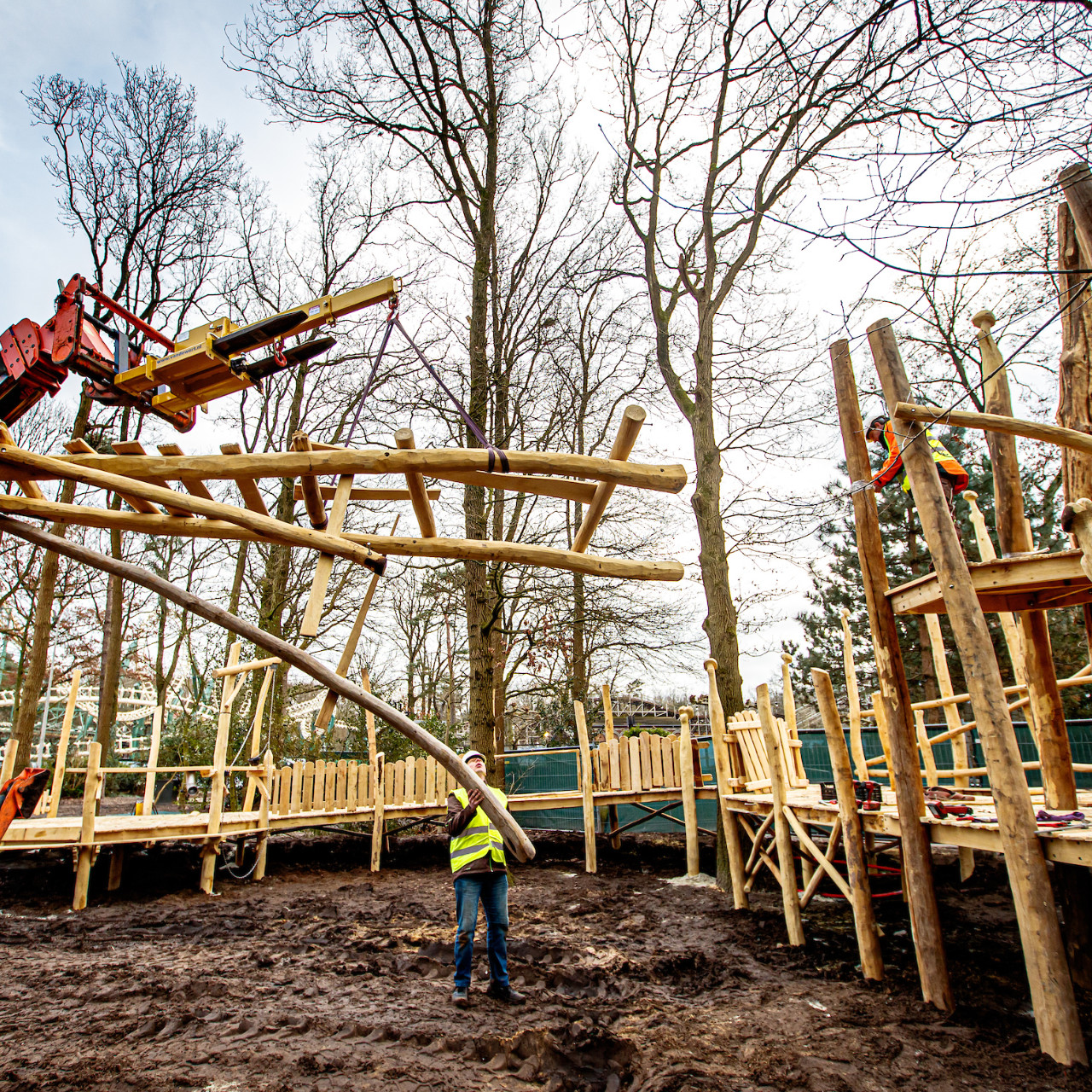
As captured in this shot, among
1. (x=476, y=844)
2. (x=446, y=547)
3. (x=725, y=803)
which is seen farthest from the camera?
(x=725, y=803)

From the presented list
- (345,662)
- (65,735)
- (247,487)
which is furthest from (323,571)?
(65,735)

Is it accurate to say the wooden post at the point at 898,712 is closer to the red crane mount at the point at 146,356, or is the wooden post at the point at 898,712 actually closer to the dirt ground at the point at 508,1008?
the dirt ground at the point at 508,1008

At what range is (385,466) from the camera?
3.79 m

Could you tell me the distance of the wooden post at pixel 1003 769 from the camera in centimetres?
386

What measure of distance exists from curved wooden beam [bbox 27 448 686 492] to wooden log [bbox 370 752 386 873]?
8.63 meters

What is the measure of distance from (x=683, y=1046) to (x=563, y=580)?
10.0 m

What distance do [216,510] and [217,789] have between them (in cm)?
686

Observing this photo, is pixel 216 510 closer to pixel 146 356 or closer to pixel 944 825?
pixel 146 356

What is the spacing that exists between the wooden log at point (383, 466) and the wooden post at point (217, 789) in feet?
20.3

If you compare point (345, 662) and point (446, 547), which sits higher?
point (446, 547)

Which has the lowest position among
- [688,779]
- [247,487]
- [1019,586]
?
[688,779]

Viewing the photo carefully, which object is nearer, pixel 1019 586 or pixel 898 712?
pixel 1019 586

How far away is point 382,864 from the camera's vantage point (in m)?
12.2

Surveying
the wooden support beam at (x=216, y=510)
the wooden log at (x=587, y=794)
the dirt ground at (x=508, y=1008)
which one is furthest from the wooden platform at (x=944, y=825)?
the wooden support beam at (x=216, y=510)
